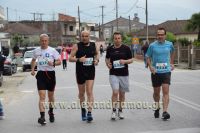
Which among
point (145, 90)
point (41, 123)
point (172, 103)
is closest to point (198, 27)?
point (145, 90)

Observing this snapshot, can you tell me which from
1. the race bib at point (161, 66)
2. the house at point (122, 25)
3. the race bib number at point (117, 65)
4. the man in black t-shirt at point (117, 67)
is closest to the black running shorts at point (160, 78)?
the race bib at point (161, 66)

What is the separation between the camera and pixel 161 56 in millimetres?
10891

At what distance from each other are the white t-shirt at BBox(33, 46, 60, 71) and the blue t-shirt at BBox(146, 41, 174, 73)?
6.71 feet

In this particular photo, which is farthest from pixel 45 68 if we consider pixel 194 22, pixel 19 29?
pixel 19 29

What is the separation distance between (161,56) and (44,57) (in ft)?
8.00

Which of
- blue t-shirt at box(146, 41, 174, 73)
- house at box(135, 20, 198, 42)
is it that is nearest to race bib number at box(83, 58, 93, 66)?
blue t-shirt at box(146, 41, 174, 73)

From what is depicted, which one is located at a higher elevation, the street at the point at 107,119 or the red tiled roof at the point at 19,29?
the red tiled roof at the point at 19,29

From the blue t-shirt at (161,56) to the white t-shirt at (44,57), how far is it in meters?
2.04

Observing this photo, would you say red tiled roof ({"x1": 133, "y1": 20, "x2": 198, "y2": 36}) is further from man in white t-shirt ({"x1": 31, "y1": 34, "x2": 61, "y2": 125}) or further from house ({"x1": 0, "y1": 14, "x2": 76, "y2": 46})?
man in white t-shirt ({"x1": 31, "y1": 34, "x2": 61, "y2": 125})

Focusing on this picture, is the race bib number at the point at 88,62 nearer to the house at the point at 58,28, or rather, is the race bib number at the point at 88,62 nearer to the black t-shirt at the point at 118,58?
the black t-shirt at the point at 118,58

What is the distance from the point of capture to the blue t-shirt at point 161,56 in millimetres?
10859

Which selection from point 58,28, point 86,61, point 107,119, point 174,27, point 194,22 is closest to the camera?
point 86,61

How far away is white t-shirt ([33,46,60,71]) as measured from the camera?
34.9ft

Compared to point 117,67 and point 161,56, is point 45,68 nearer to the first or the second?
point 117,67
